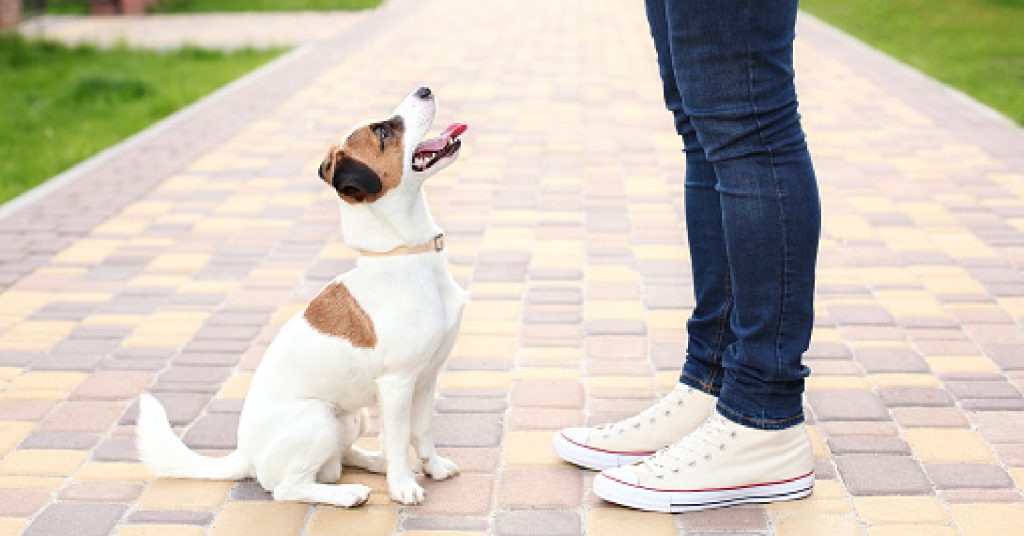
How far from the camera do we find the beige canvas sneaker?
2924mm

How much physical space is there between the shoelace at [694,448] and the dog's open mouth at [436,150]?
0.89m

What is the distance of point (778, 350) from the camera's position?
2797 millimetres

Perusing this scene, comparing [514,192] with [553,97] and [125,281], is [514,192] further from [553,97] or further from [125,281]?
[553,97]

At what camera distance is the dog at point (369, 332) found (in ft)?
9.14

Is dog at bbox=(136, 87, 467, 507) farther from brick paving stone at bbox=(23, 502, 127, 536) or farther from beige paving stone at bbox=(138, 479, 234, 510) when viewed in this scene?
brick paving stone at bbox=(23, 502, 127, 536)

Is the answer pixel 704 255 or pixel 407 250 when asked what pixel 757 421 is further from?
pixel 407 250

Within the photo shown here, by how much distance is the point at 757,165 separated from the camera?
2.70 meters

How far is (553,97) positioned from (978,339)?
5.41 m

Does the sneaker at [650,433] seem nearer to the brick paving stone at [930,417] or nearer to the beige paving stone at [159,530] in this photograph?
the brick paving stone at [930,417]

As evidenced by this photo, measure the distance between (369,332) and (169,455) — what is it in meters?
0.68

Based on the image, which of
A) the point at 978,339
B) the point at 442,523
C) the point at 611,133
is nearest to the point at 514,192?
the point at 611,133

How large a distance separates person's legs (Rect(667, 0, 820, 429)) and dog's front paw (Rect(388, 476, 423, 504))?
812mm

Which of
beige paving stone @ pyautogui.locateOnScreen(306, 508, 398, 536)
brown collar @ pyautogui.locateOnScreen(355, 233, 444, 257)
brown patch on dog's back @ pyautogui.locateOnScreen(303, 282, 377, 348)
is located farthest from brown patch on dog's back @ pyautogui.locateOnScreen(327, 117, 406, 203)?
beige paving stone @ pyautogui.locateOnScreen(306, 508, 398, 536)

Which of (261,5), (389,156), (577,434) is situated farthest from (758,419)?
(261,5)
